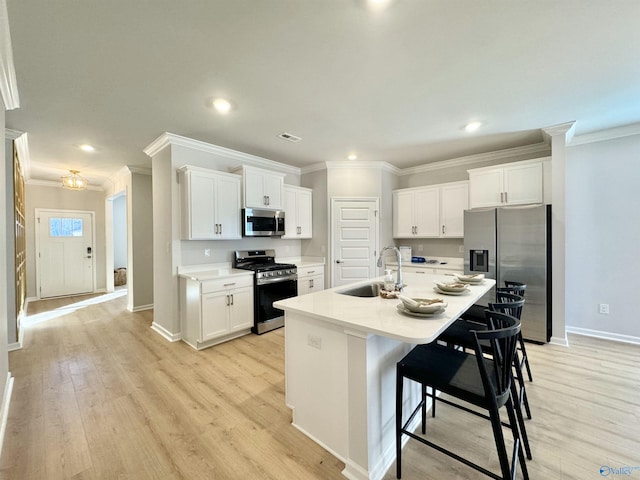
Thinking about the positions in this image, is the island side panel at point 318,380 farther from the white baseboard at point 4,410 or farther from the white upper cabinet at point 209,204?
the white upper cabinet at point 209,204

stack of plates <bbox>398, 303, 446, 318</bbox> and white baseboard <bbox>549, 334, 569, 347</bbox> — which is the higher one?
stack of plates <bbox>398, 303, 446, 318</bbox>

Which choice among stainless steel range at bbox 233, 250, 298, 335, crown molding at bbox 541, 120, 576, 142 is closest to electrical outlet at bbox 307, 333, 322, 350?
stainless steel range at bbox 233, 250, 298, 335

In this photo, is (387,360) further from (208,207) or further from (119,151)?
(119,151)

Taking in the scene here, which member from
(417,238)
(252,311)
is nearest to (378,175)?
(417,238)

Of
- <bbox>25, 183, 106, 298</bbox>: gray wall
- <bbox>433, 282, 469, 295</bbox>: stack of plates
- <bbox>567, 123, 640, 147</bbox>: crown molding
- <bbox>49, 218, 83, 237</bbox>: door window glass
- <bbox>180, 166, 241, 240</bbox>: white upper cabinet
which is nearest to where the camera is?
<bbox>433, 282, 469, 295</bbox>: stack of plates

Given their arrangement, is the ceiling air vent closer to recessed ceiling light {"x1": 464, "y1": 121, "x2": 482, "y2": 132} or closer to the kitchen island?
recessed ceiling light {"x1": 464, "y1": 121, "x2": 482, "y2": 132}

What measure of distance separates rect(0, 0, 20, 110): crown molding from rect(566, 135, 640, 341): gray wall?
19.1 ft

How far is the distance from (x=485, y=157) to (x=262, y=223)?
379 centimetres

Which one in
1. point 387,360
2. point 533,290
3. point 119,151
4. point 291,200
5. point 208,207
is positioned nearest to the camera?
point 387,360

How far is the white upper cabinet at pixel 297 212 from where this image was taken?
475 cm

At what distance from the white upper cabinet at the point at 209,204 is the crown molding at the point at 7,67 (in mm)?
1517

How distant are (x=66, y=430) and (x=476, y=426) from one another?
9.79 ft

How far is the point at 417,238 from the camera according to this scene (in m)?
5.20

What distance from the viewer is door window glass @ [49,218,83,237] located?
20.3 feet
